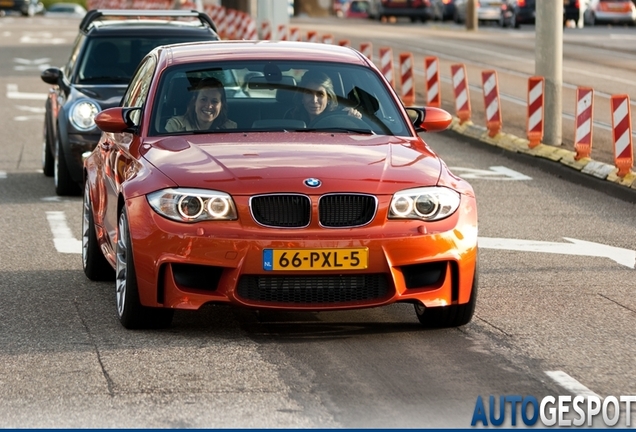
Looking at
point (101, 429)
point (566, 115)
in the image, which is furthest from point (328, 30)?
point (101, 429)

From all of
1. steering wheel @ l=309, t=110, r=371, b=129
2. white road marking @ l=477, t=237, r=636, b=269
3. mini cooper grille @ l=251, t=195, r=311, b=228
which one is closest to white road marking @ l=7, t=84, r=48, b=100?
white road marking @ l=477, t=237, r=636, b=269

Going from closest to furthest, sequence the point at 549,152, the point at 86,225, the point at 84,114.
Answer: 1. the point at 86,225
2. the point at 84,114
3. the point at 549,152

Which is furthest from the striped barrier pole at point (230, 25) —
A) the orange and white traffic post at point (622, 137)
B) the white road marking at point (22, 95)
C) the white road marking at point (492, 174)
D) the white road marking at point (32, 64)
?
the orange and white traffic post at point (622, 137)

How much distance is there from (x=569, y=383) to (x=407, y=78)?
1792 centimetres

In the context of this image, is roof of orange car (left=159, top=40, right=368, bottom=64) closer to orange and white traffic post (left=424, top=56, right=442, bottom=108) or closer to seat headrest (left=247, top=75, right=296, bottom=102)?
seat headrest (left=247, top=75, right=296, bottom=102)

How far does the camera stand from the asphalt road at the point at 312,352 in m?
6.30

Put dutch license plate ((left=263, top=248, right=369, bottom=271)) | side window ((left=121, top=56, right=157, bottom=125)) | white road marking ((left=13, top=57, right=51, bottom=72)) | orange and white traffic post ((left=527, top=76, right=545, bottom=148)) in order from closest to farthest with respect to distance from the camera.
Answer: dutch license plate ((left=263, top=248, right=369, bottom=271)) < side window ((left=121, top=56, right=157, bottom=125)) < orange and white traffic post ((left=527, top=76, right=545, bottom=148)) < white road marking ((left=13, top=57, right=51, bottom=72))

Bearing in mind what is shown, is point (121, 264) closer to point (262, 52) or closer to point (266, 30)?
point (262, 52)

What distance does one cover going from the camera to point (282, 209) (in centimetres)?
755

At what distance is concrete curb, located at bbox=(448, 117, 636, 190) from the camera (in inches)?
590

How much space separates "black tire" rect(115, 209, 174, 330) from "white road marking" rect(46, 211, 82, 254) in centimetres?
289

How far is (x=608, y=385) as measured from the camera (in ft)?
22.0

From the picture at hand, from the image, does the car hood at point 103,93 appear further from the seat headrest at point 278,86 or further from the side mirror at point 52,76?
the seat headrest at point 278,86

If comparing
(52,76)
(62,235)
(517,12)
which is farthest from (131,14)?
(517,12)
